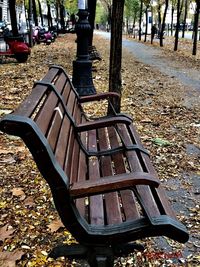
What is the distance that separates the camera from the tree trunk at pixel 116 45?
18.4ft

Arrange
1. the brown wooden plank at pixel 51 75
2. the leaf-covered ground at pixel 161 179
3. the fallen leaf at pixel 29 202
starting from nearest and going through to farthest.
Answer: the leaf-covered ground at pixel 161 179 < the brown wooden plank at pixel 51 75 < the fallen leaf at pixel 29 202

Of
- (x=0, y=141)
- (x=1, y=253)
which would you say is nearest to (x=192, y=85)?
(x=0, y=141)

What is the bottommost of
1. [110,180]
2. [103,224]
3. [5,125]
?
[103,224]

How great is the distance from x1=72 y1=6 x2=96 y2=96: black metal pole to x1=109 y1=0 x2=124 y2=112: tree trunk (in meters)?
2.47

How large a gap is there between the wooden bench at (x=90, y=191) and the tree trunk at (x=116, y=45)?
2.63 meters

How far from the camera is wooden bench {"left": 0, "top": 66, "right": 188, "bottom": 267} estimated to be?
7.72 ft

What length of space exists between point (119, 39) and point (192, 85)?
612 cm

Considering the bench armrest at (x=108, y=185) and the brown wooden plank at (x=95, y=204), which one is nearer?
the bench armrest at (x=108, y=185)

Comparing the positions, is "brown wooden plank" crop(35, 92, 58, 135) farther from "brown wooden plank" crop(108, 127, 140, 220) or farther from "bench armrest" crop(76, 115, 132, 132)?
"brown wooden plank" crop(108, 127, 140, 220)

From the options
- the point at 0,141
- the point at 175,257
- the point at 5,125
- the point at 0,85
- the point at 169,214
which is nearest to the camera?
the point at 5,125

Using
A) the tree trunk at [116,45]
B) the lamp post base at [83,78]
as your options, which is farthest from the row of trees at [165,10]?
the tree trunk at [116,45]

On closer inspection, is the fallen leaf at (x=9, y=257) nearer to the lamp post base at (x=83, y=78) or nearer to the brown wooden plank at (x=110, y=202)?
the brown wooden plank at (x=110, y=202)

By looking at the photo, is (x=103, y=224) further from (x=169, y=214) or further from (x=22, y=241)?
(x=22, y=241)

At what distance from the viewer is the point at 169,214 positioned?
257cm
